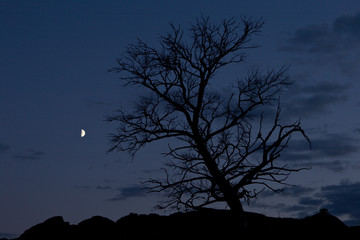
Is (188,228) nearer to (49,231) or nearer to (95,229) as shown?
(95,229)

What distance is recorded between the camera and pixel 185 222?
18.5 meters

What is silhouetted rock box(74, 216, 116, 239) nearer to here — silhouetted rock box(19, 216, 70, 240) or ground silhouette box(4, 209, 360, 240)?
ground silhouette box(4, 209, 360, 240)

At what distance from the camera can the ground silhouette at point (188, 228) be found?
1725 centimetres

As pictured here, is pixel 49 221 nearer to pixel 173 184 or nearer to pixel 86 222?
pixel 86 222

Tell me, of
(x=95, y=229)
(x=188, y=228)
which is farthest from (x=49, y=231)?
(x=188, y=228)

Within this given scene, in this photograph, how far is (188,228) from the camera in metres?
18.0

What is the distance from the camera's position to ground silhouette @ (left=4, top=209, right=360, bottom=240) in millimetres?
17250

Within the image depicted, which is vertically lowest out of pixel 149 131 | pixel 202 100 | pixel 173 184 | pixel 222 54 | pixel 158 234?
pixel 158 234

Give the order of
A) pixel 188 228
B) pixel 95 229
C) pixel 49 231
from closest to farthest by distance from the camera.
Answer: pixel 49 231 < pixel 95 229 < pixel 188 228

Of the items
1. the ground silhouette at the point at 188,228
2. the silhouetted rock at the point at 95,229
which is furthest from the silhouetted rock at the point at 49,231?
the silhouetted rock at the point at 95,229

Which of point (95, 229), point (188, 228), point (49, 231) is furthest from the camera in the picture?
point (188, 228)

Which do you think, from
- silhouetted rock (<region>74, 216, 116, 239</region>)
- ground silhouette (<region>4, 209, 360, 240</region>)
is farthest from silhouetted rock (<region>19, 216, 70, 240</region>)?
silhouetted rock (<region>74, 216, 116, 239</region>)

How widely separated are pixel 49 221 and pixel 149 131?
6.37 m

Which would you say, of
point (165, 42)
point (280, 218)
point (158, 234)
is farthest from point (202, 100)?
point (280, 218)
